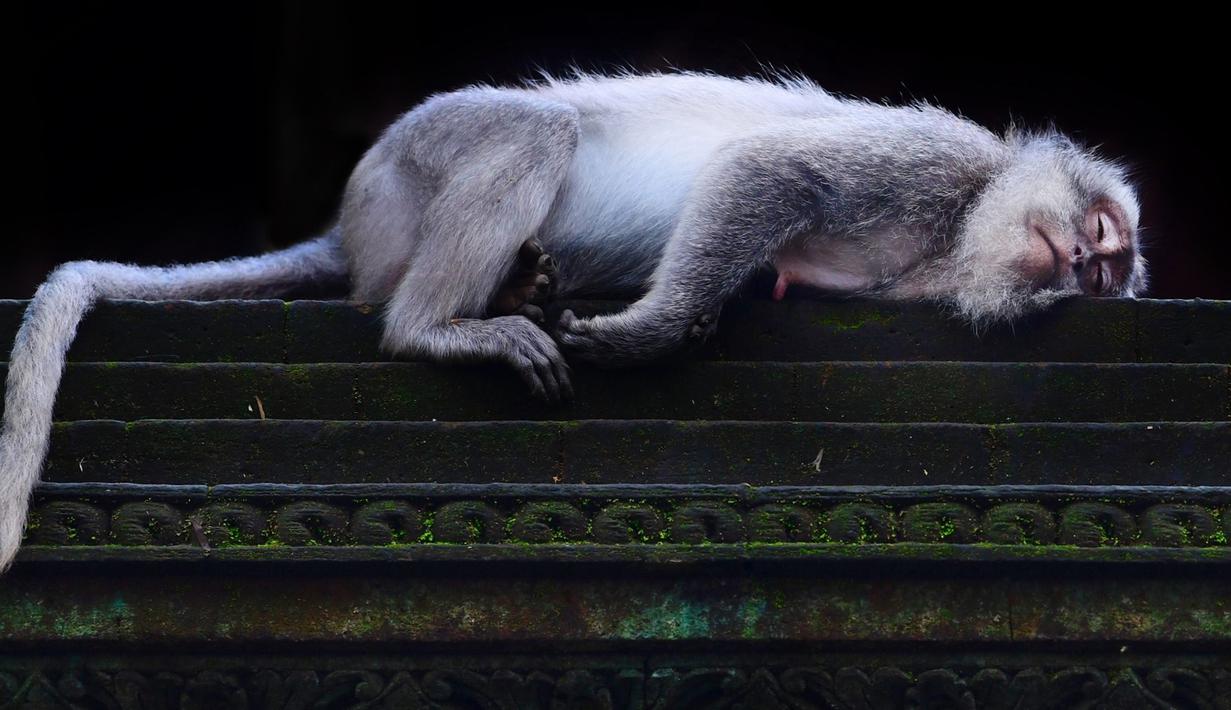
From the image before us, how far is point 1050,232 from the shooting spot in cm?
413

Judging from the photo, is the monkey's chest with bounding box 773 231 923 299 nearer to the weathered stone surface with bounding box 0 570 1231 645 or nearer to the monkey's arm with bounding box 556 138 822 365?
the monkey's arm with bounding box 556 138 822 365

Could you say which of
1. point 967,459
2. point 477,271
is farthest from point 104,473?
point 967,459

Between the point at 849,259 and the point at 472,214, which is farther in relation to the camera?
the point at 849,259

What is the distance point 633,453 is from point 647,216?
133 cm

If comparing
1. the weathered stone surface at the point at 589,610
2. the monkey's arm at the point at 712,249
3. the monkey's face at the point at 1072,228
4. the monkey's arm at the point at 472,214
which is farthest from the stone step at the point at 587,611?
the monkey's face at the point at 1072,228

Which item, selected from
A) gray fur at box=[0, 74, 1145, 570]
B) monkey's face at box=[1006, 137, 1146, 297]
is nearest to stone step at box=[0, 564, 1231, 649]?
gray fur at box=[0, 74, 1145, 570]

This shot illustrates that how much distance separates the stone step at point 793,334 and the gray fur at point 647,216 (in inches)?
3.6

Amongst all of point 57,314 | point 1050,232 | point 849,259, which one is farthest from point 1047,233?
point 57,314

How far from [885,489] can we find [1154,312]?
3.43ft

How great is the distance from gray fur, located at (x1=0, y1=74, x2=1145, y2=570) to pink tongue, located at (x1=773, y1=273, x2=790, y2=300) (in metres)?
0.06

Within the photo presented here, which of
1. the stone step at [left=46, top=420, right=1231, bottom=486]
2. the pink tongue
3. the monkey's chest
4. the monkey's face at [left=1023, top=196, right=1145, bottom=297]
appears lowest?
the stone step at [left=46, top=420, right=1231, bottom=486]

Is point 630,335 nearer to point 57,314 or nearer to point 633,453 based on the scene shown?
point 633,453

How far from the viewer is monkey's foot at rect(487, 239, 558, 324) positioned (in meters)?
3.85

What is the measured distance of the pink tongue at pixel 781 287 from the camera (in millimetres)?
3936
